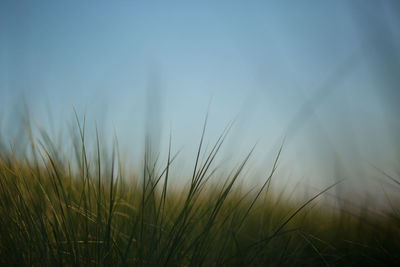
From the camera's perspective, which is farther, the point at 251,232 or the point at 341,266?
the point at 251,232

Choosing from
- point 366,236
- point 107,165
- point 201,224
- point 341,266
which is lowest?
point 341,266

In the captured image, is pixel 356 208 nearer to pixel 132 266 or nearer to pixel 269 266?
pixel 269 266

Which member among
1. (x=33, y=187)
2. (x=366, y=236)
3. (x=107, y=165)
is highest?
(x=107, y=165)

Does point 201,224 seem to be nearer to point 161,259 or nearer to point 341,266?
point 161,259

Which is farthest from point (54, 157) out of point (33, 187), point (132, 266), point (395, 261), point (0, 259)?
point (395, 261)

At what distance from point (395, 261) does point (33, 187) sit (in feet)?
5.68

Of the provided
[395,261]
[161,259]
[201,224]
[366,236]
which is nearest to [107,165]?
[201,224]

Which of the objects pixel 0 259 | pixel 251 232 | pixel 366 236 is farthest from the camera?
pixel 251 232

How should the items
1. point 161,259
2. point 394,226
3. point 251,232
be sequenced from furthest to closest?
point 251,232, point 394,226, point 161,259

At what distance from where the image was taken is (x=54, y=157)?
133cm

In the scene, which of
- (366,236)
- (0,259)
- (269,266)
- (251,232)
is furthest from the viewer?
(251,232)

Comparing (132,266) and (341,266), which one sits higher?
(132,266)

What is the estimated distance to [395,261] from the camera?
135 centimetres

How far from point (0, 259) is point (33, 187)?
325mm
